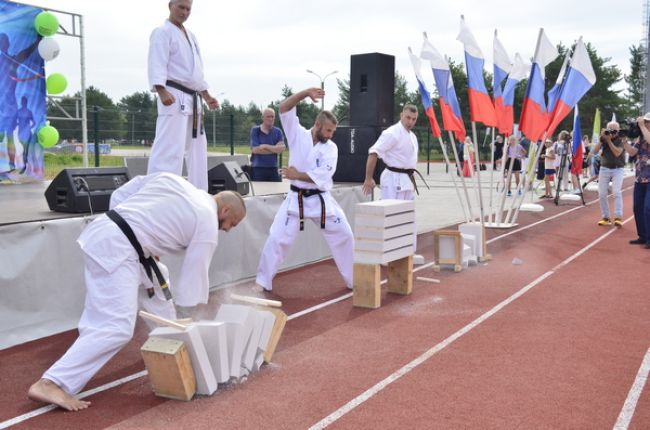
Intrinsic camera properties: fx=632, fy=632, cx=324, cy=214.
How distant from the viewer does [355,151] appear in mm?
12266

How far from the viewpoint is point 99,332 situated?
3.61 m

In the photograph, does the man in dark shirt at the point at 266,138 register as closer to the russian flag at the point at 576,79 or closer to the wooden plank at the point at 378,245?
the wooden plank at the point at 378,245

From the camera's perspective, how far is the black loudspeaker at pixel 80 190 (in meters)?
Result: 6.09

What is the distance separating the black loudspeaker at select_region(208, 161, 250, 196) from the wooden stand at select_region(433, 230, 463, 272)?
8.22ft

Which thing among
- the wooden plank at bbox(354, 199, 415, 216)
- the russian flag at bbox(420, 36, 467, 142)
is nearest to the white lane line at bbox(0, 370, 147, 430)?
the wooden plank at bbox(354, 199, 415, 216)

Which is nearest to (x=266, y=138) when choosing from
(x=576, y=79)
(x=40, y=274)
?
(x=576, y=79)

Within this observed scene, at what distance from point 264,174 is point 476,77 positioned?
3786mm

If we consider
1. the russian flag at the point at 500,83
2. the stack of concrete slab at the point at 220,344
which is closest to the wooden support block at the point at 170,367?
the stack of concrete slab at the point at 220,344

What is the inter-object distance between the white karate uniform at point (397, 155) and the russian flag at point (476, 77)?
2.68 metres

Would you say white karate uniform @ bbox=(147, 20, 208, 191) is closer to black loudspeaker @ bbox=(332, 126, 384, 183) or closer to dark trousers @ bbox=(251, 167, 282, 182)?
dark trousers @ bbox=(251, 167, 282, 182)

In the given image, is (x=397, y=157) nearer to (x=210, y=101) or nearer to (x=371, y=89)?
(x=210, y=101)

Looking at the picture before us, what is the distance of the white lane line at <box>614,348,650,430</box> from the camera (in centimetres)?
347

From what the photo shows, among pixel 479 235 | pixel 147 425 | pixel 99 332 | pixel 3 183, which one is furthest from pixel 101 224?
pixel 3 183

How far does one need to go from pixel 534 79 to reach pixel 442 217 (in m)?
4.07
